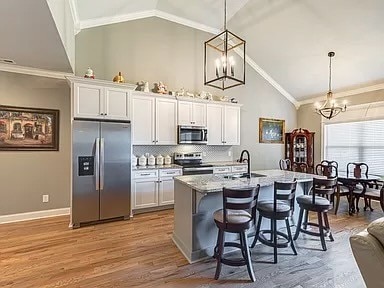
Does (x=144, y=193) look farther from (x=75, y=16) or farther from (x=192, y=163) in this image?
(x=75, y=16)

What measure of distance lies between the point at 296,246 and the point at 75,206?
11.7 feet

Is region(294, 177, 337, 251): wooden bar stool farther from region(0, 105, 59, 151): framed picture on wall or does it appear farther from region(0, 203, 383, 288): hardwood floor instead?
region(0, 105, 59, 151): framed picture on wall

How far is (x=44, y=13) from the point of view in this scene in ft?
7.72

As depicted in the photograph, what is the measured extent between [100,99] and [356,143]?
6499mm

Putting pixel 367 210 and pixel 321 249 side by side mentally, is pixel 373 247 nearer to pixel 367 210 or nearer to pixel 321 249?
pixel 321 249

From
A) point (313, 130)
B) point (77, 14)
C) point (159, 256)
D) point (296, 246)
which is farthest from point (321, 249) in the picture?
point (77, 14)

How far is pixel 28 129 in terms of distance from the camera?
4184mm

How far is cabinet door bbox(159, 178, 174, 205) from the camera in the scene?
477 centimetres

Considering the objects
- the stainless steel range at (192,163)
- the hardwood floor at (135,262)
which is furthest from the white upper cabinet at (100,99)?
the hardwood floor at (135,262)

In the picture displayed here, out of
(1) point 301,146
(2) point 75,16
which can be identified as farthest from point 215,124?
(2) point 75,16

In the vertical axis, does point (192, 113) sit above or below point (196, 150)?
above

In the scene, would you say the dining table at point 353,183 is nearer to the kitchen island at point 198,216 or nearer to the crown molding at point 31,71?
the kitchen island at point 198,216

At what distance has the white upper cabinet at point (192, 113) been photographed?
526cm

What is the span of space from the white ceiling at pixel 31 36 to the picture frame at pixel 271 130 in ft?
17.4
